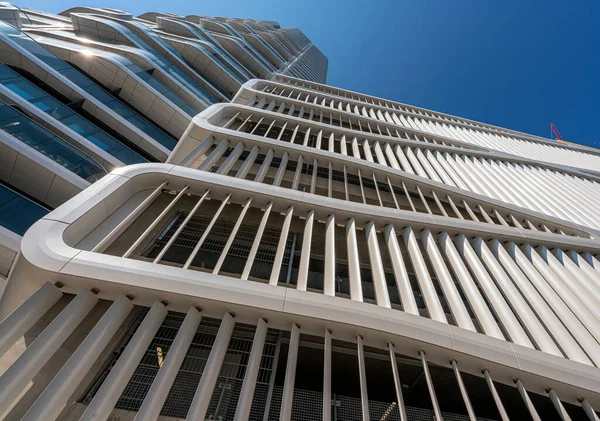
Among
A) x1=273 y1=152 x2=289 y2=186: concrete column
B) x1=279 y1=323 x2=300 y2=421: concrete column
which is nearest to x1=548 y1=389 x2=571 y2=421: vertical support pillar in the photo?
x1=279 y1=323 x2=300 y2=421: concrete column

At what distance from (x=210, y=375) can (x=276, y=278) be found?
180 centimetres

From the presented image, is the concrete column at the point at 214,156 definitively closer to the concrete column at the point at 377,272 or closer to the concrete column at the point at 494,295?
the concrete column at the point at 377,272

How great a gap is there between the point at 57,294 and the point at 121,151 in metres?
10.8

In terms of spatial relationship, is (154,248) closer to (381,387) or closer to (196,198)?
(196,198)

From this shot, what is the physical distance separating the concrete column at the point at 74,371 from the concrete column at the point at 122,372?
1.15ft

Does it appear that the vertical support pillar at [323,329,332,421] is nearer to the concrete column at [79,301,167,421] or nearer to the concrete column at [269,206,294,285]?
the concrete column at [269,206,294,285]

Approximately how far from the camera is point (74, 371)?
348cm

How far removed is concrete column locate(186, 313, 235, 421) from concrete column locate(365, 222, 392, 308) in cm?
275

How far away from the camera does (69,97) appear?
14.0 metres

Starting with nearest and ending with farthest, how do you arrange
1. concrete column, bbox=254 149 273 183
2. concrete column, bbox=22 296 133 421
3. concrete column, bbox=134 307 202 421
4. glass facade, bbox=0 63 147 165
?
concrete column, bbox=22 296 133 421 → concrete column, bbox=134 307 202 421 → concrete column, bbox=254 149 273 183 → glass facade, bbox=0 63 147 165

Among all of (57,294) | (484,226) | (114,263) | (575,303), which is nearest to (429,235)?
(484,226)

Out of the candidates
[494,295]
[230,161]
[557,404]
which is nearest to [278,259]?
[494,295]

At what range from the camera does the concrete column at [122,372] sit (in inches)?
127

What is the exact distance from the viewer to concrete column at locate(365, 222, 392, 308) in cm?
525
